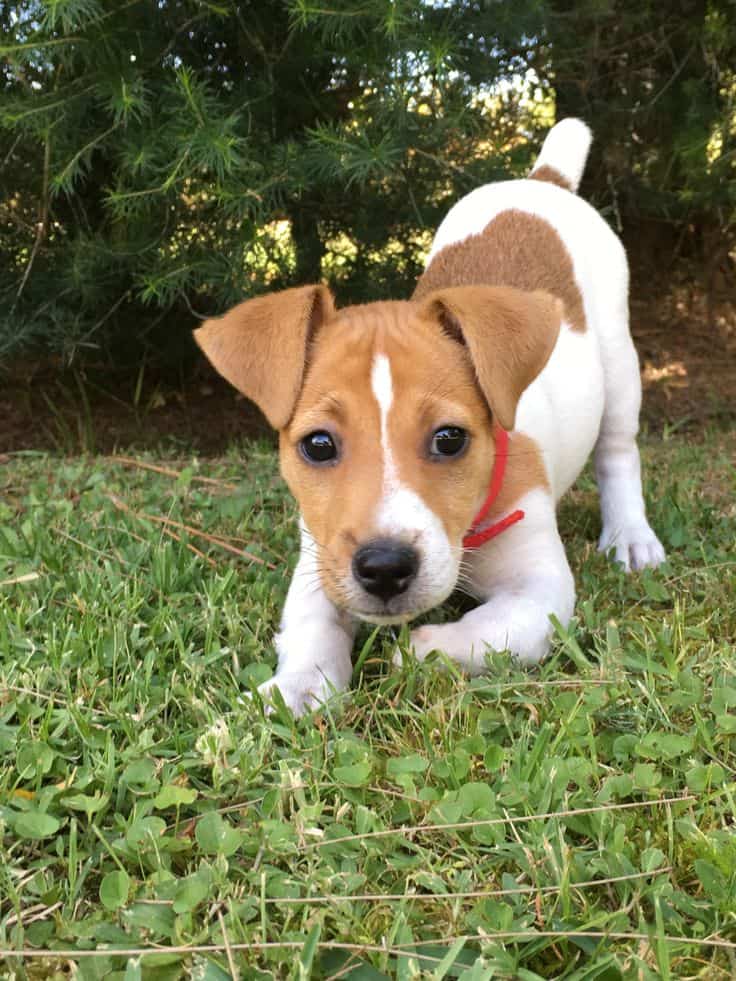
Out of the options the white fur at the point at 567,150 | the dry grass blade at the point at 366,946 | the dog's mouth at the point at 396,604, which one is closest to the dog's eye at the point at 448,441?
the dog's mouth at the point at 396,604

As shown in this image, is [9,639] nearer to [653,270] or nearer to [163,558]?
[163,558]

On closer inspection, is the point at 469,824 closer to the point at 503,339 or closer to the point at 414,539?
the point at 414,539

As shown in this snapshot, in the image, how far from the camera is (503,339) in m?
2.98

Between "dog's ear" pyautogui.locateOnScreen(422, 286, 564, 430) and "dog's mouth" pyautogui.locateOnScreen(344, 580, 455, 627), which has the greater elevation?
"dog's ear" pyautogui.locateOnScreen(422, 286, 564, 430)

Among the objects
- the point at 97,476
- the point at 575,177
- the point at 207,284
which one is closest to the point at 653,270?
the point at 575,177

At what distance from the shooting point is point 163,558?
3527 mm

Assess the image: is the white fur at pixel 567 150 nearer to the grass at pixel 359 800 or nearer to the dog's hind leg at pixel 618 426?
the dog's hind leg at pixel 618 426

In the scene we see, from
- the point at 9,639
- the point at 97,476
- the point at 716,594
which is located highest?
the point at 9,639

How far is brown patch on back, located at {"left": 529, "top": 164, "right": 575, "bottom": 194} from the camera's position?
5.16m

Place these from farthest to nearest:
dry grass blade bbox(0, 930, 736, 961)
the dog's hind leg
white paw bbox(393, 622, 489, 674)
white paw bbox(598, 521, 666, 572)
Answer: the dog's hind leg → white paw bbox(598, 521, 666, 572) → white paw bbox(393, 622, 489, 674) → dry grass blade bbox(0, 930, 736, 961)

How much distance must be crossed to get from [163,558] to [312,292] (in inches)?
44.4

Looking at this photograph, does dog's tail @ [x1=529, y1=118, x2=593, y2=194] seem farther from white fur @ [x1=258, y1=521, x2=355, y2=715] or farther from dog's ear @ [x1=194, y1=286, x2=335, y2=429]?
white fur @ [x1=258, y1=521, x2=355, y2=715]

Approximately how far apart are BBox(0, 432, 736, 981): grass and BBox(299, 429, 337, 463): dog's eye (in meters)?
0.59

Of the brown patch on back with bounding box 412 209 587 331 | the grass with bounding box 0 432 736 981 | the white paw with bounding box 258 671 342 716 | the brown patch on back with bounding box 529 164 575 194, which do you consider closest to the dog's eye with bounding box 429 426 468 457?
the grass with bounding box 0 432 736 981
